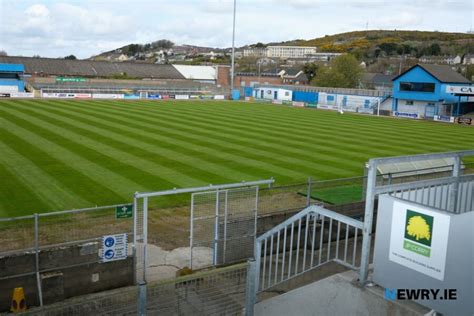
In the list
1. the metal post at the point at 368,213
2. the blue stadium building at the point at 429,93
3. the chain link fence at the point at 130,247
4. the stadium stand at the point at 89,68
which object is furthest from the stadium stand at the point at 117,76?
the metal post at the point at 368,213

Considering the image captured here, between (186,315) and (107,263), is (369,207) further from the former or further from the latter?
(107,263)

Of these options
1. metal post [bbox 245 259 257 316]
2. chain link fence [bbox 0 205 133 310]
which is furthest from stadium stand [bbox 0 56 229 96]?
metal post [bbox 245 259 257 316]

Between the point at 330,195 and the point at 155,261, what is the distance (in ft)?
27.0

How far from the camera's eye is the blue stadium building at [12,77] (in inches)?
2793

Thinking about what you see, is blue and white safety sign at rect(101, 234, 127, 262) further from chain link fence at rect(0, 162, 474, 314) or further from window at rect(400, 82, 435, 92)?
window at rect(400, 82, 435, 92)

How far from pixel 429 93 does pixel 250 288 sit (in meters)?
56.8

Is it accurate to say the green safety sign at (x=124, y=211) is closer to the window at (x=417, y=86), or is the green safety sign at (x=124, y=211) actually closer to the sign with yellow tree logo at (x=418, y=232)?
the sign with yellow tree logo at (x=418, y=232)

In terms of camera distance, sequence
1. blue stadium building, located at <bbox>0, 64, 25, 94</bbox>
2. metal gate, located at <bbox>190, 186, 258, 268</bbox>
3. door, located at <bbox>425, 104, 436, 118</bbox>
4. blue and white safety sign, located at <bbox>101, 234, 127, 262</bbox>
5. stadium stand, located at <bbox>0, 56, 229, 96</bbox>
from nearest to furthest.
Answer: blue and white safety sign, located at <bbox>101, 234, 127, 262</bbox>
metal gate, located at <bbox>190, 186, 258, 268</bbox>
door, located at <bbox>425, 104, 436, 118</bbox>
blue stadium building, located at <bbox>0, 64, 25, 94</bbox>
stadium stand, located at <bbox>0, 56, 229, 96</bbox>

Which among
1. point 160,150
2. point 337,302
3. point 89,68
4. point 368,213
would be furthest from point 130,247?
point 89,68

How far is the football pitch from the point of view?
60.6ft

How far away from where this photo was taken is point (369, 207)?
781 cm

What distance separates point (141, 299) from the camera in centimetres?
637

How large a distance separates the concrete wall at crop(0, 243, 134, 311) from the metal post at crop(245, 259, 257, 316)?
13.4 feet

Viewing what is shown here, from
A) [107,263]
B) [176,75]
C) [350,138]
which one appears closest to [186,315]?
[107,263]
